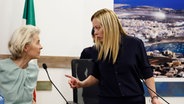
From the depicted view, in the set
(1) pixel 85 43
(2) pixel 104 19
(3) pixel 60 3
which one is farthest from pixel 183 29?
(2) pixel 104 19

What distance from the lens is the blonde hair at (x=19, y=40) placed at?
193 cm

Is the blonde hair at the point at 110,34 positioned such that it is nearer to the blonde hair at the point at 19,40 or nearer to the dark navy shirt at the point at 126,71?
the dark navy shirt at the point at 126,71

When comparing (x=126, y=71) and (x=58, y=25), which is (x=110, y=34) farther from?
(x=58, y=25)

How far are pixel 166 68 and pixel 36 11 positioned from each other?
1.65 meters

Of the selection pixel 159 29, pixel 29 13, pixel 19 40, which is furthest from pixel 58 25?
pixel 19 40

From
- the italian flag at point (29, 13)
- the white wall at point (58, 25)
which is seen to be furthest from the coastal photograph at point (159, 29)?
the italian flag at point (29, 13)

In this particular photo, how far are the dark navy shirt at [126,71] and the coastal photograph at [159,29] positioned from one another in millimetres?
1593

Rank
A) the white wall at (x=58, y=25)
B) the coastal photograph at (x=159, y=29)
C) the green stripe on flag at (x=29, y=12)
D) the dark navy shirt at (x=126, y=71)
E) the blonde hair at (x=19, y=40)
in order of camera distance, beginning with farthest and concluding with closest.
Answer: the coastal photograph at (x=159, y=29)
the white wall at (x=58, y=25)
the green stripe on flag at (x=29, y=12)
the blonde hair at (x=19, y=40)
the dark navy shirt at (x=126, y=71)

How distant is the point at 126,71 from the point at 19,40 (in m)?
0.73

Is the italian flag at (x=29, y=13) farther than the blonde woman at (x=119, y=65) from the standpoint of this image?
Yes

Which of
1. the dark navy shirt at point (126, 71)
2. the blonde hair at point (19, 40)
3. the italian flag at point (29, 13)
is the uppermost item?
the italian flag at point (29, 13)

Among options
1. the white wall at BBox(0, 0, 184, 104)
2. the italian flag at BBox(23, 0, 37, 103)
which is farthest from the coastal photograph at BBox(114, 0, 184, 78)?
the italian flag at BBox(23, 0, 37, 103)

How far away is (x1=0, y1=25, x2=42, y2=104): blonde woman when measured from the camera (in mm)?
1827

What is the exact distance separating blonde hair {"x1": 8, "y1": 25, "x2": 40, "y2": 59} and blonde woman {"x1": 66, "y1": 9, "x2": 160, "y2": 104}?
18.4 inches
